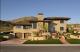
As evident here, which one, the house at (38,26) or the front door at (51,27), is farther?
the front door at (51,27)

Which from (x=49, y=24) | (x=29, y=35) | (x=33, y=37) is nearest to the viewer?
(x=33, y=37)

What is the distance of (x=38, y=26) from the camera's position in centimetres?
4103

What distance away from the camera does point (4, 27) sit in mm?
51531

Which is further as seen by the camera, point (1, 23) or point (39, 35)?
point (1, 23)

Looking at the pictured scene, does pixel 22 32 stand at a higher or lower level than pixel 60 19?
lower

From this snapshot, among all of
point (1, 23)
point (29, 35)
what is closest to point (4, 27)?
point (1, 23)

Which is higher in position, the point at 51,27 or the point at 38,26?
the point at 38,26

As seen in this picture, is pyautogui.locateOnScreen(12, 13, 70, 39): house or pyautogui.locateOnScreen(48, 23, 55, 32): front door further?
pyautogui.locateOnScreen(48, 23, 55, 32): front door

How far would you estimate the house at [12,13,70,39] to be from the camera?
39438 millimetres

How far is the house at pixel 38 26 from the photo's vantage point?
39.4 metres

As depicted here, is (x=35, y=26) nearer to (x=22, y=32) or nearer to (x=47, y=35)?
(x=22, y=32)

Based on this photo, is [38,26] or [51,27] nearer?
[38,26]

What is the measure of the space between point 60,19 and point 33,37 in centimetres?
1318

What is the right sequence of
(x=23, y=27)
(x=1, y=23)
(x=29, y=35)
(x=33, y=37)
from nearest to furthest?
(x=33, y=37), (x=29, y=35), (x=23, y=27), (x=1, y=23)
